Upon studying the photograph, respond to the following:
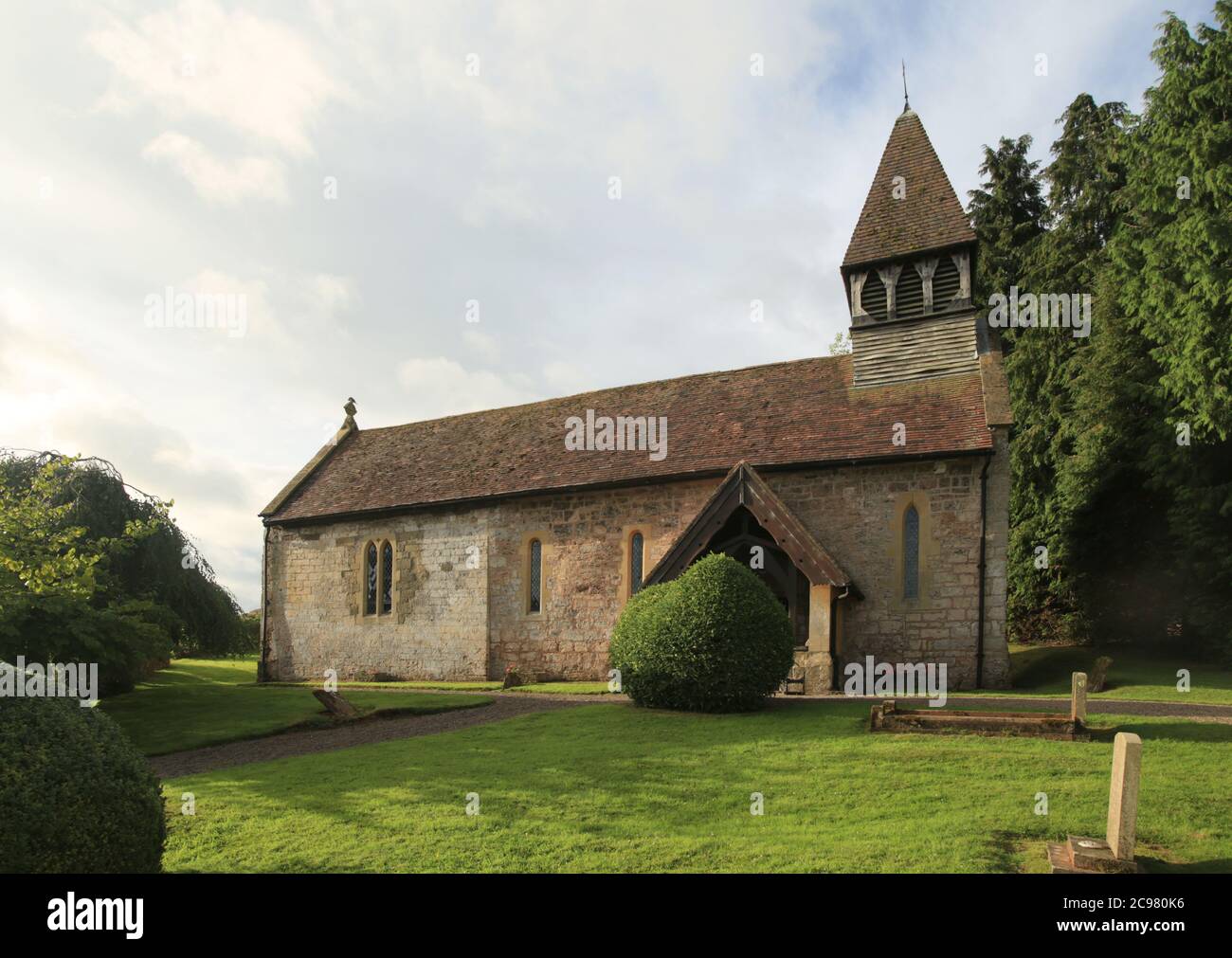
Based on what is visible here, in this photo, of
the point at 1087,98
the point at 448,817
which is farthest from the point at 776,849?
the point at 1087,98

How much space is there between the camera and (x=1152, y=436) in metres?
20.5

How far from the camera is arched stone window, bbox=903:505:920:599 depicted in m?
17.5

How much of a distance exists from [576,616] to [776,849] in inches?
559

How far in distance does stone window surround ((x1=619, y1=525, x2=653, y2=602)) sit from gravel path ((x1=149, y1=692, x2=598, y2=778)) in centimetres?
423

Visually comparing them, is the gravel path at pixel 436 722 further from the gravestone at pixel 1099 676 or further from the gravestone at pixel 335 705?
the gravestone at pixel 1099 676

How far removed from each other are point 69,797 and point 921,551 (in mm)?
15860

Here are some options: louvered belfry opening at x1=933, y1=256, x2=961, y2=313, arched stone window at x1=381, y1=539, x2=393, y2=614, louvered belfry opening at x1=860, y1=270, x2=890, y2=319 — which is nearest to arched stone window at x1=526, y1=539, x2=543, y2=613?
arched stone window at x1=381, y1=539, x2=393, y2=614

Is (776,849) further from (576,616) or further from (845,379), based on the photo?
(845,379)

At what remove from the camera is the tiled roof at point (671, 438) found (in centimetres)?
1864

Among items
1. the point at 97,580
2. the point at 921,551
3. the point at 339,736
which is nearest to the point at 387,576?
the point at 97,580

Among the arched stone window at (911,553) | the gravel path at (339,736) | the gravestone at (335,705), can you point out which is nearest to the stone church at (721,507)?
the arched stone window at (911,553)

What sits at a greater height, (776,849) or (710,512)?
(710,512)

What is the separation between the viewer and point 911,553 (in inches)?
695

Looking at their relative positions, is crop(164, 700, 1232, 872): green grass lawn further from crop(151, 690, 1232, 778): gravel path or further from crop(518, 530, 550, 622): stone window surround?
crop(518, 530, 550, 622): stone window surround
